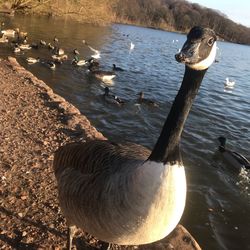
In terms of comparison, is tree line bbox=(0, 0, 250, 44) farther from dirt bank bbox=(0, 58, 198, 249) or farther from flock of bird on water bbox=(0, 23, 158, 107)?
dirt bank bbox=(0, 58, 198, 249)

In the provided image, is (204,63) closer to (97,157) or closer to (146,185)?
(146,185)

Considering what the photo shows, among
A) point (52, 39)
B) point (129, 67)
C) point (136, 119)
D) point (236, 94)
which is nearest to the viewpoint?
point (136, 119)

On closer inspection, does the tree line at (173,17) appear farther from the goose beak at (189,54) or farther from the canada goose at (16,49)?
the goose beak at (189,54)

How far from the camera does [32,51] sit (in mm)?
28641

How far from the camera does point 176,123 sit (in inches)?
167

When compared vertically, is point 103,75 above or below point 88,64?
above

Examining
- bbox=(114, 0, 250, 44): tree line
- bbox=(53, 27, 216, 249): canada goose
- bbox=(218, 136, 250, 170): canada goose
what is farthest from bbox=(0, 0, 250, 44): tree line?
bbox=(53, 27, 216, 249): canada goose

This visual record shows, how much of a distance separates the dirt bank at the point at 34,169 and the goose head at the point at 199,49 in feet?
12.1

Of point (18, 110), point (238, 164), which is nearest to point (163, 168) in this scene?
point (18, 110)

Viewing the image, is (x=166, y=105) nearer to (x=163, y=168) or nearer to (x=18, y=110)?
(x=18, y=110)

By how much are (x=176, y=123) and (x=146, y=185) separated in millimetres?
801

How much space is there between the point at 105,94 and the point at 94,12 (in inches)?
1871

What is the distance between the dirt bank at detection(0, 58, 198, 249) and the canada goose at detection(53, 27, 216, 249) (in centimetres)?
136

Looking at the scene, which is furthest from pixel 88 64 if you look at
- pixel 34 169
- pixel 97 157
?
pixel 97 157
